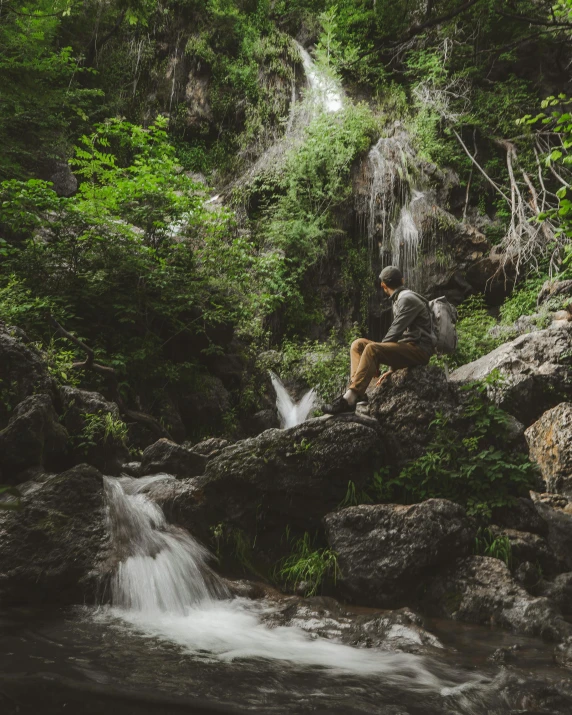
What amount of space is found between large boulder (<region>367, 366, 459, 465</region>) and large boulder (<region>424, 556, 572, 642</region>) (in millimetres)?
1485

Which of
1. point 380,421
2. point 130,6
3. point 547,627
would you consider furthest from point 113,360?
point 547,627

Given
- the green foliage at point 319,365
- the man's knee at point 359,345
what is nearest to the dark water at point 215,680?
the man's knee at point 359,345

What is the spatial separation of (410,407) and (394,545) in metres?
1.87

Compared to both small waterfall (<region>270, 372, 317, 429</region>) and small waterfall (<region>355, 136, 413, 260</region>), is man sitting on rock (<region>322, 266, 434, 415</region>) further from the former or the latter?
small waterfall (<region>355, 136, 413, 260</region>)

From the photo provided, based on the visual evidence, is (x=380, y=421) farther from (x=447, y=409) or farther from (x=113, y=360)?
(x=113, y=360)

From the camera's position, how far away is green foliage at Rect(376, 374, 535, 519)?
5.95m

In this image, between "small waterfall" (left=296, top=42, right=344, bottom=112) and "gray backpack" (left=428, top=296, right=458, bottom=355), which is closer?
"gray backpack" (left=428, top=296, right=458, bottom=355)

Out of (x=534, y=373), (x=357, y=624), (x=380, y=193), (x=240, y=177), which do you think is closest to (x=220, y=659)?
(x=357, y=624)

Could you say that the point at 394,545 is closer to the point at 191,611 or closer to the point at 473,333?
the point at 191,611

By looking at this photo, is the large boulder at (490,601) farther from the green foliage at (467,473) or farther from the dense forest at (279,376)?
the green foliage at (467,473)

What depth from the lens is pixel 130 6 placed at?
506 cm

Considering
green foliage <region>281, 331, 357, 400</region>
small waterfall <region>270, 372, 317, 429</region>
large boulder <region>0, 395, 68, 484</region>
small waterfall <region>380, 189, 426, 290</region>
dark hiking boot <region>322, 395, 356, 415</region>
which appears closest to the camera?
large boulder <region>0, 395, 68, 484</region>

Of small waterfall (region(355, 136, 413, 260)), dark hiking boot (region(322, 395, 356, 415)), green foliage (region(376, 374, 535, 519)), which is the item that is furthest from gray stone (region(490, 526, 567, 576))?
small waterfall (region(355, 136, 413, 260))

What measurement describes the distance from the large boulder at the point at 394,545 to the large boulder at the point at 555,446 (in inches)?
149
